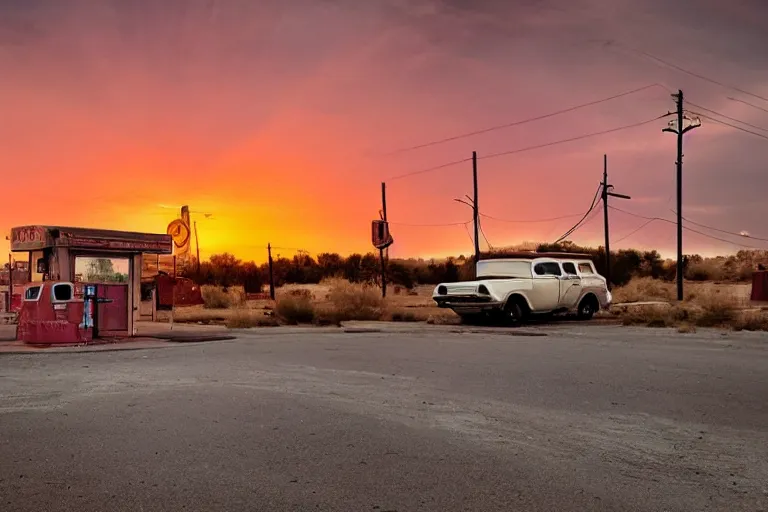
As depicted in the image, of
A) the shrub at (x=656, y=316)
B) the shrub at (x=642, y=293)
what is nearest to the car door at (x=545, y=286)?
the shrub at (x=656, y=316)

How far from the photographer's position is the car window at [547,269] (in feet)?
74.3

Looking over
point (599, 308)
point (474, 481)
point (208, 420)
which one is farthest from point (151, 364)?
point (599, 308)

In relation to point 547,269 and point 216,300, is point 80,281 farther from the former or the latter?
point 216,300

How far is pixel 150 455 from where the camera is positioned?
6328mm

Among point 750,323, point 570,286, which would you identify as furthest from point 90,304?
point 750,323

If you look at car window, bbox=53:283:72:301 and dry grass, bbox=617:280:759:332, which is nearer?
car window, bbox=53:283:72:301

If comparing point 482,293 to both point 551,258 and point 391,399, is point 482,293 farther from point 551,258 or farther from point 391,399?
point 391,399

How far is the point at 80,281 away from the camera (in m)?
18.8

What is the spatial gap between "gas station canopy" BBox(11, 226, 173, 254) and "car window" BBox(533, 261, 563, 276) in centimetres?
1185

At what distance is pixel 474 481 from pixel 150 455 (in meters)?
2.90

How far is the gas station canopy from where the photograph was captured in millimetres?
18078

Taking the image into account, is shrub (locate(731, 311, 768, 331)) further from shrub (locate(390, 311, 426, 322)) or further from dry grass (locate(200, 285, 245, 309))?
dry grass (locate(200, 285, 245, 309))

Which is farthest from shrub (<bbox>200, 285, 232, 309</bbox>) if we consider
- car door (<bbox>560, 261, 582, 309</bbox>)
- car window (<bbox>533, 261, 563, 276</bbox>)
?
car door (<bbox>560, 261, 582, 309</bbox>)

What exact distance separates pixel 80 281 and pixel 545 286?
13760mm
